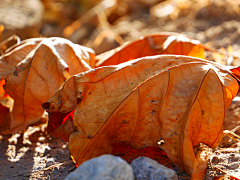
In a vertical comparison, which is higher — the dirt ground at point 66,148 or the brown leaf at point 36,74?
the brown leaf at point 36,74

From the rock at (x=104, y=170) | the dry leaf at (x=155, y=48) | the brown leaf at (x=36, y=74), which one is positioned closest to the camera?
the rock at (x=104, y=170)

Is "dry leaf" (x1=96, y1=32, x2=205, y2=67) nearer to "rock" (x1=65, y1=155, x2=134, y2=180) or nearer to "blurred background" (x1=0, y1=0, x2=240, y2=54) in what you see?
"blurred background" (x1=0, y1=0, x2=240, y2=54)

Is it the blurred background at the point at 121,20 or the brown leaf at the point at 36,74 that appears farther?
the blurred background at the point at 121,20

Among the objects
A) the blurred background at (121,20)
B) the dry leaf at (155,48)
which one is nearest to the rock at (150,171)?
the dry leaf at (155,48)

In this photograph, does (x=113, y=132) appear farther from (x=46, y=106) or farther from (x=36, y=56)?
(x=36, y=56)

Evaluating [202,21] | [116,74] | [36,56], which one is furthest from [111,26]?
[116,74]

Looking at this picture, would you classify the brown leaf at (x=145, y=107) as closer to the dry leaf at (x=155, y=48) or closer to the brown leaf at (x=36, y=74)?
the brown leaf at (x=36, y=74)
